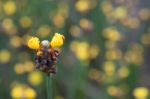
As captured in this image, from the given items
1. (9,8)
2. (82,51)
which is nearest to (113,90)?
(82,51)

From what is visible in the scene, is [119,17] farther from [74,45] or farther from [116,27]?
[74,45]

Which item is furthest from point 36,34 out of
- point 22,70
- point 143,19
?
point 143,19

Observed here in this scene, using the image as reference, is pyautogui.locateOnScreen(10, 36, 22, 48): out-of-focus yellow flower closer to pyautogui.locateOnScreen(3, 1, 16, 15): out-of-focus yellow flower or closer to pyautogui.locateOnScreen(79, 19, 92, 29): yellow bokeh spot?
pyautogui.locateOnScreen(3, 1, 16, 15): out-of-focus yellow flower

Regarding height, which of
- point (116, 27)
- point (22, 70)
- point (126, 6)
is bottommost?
point (22, 70)

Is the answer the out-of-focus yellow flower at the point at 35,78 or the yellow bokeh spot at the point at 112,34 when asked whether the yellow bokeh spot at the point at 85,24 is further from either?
the out-of-focus yellow flower at the point at 35,78

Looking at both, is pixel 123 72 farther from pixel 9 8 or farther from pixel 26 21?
pixel 9 8

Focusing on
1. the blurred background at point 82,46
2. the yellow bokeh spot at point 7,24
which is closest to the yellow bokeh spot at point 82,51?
the blurred background at point 82,46

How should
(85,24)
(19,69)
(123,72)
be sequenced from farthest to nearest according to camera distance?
(85,24)
(19,69)
(123,72)
